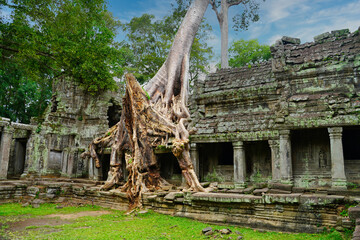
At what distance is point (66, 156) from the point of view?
14.6 meters

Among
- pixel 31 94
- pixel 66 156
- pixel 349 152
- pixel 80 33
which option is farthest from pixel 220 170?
pixel 31 94

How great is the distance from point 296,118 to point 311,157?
64.9 inches

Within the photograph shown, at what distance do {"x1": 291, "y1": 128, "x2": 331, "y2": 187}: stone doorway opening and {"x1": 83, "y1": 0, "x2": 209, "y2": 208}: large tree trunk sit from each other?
3.19 m

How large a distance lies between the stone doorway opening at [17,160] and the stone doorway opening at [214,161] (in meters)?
11.1

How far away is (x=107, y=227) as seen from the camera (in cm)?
604

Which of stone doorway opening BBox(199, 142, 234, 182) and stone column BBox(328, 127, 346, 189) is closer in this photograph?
stone column BBox(328, 127, 346, 189)

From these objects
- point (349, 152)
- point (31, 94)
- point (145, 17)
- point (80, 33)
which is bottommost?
point (349, 152)

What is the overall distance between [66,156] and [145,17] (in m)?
14.4

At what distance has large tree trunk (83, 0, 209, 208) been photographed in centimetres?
855

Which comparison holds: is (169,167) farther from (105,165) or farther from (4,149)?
(4,149)

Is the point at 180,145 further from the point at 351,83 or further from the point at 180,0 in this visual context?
the point at 180,0

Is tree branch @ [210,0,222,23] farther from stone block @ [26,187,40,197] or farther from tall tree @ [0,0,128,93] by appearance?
stone block @ [26,187,40,197]

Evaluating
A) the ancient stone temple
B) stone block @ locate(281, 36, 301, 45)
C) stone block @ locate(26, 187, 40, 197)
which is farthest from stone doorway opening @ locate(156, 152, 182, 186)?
stone block @ locate(281, 36, 301, 45)

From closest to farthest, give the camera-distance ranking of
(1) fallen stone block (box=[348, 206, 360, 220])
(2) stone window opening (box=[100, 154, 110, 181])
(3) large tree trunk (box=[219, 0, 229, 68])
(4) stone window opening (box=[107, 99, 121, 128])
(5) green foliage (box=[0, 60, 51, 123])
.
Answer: (1) fallen stone block (box=[348, 206, 360, 220]) → (2) stone window opening (box=[100, 154, 110, 181]) → (4) stone window opening (box=[107, 99, 121, 128]) → (5) green foliage (box=[0, 60, 51, 123]) → (3) large tree trunk (box=[219, 0, 229, 68])
